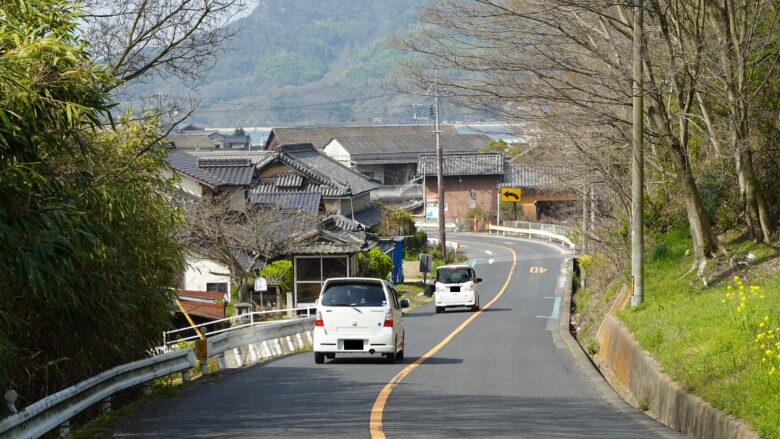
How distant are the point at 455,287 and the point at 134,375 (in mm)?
28835

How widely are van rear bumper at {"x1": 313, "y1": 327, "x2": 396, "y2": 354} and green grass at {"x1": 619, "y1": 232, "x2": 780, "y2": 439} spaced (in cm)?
434

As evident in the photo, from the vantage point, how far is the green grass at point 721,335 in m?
9.76

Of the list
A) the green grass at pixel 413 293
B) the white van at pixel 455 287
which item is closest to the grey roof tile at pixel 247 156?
the green grass at pixel 413 293

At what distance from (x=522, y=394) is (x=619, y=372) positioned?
3489 mm

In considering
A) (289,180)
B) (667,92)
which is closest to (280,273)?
(289,180)

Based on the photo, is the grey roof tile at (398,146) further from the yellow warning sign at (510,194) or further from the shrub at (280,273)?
the shrub at (280,273)

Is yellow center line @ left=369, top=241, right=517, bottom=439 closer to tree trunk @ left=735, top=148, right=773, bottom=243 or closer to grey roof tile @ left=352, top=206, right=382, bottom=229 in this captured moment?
tree trunk @ left=735, top=148, right=773, bottom=243

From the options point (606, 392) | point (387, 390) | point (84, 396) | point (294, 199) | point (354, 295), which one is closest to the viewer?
point (84, 396)

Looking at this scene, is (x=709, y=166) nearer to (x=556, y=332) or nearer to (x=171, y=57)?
(x=556, y=332)

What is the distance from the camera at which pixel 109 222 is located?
1220 centimetres

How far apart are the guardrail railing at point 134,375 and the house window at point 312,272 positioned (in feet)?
64.7

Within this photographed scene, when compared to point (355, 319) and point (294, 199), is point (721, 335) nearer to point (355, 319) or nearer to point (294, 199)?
point (355, 319)

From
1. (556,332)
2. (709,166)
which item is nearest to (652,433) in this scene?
(709,166)

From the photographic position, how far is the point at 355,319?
18250 mm
